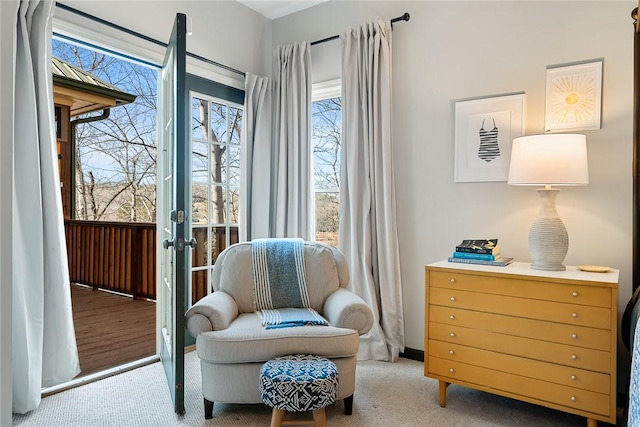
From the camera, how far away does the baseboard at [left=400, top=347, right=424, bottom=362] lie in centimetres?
295

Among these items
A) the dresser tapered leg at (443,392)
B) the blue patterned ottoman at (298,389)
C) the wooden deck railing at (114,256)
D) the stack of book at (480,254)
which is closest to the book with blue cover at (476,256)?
the stack of book at (480,254)

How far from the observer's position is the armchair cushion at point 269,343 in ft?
6.70

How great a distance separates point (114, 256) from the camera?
5402 millimetres

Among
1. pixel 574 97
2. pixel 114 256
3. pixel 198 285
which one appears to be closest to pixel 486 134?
pixel 574 97

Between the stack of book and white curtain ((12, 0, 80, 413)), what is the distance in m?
2.20

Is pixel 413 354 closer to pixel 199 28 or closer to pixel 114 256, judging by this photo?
pixel 199 28

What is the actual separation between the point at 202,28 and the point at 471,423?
3110mm

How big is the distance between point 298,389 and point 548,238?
4.79 feet

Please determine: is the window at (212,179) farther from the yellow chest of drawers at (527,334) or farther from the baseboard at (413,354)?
the yellow chest of drawers at (527,334)

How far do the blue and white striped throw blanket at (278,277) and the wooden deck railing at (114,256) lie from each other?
287 centimetres

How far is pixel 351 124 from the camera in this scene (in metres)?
3.11

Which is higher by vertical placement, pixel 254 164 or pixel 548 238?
pixel 254 164

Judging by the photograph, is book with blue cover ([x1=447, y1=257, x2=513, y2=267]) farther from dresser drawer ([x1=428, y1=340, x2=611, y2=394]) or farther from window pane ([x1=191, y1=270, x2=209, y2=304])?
window pane ([x1=191, y1=270, x2=209, y2=304])

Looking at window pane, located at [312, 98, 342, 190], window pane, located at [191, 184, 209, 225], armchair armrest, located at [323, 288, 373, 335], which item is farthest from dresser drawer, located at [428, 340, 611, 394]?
window pane, located at [191, 184, 209, 225]
